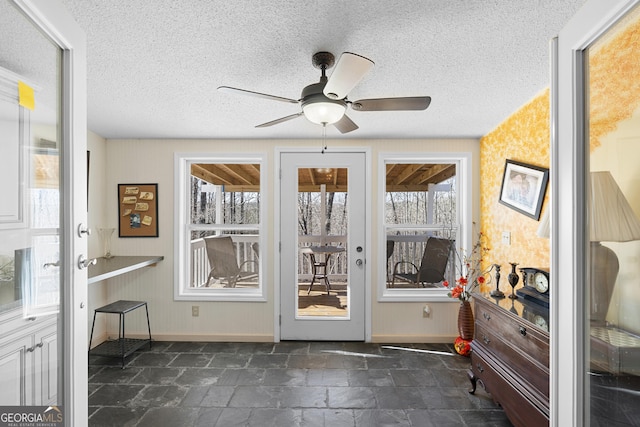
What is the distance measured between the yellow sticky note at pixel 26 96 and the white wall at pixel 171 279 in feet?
9.13

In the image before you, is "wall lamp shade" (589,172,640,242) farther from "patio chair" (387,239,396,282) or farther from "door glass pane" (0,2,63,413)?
"patio chair" (387,239,396,282)

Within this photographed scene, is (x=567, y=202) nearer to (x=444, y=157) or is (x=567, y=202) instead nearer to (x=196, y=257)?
(x=444, y=157)

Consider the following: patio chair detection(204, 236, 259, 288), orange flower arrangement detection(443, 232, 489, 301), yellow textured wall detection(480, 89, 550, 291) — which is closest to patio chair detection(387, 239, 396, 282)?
orange flower arrangement detection(443, 232, 489, 301)

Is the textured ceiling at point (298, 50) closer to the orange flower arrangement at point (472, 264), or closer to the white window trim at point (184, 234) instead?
the white window trim at point (184, 234)

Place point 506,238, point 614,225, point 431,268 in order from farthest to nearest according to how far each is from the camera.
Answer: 1. point 431,268
2. point 506,238
3. point 614,225

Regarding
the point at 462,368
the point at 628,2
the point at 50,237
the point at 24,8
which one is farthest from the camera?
the point at 462,368

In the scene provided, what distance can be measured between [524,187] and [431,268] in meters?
1.45

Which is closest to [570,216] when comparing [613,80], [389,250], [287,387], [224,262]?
[613,80]

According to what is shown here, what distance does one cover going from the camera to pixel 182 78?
7.26 ft

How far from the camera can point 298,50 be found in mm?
1862

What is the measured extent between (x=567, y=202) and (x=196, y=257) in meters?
3.72

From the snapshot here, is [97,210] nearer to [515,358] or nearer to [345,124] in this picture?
[345,124]

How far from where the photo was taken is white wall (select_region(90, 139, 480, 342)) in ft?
12.3

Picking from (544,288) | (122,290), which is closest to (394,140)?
(544,288)
